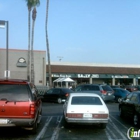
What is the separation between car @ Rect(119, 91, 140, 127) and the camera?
12.2 meters

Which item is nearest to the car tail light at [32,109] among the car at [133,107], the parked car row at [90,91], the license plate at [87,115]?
the license plate at [87,115]

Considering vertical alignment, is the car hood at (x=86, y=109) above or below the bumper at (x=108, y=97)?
above

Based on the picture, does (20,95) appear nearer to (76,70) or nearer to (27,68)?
(27,68)

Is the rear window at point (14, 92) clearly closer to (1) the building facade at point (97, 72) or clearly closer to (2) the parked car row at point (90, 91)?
(2) the parked car row at point (90, 91)

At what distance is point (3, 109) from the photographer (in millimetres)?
9414

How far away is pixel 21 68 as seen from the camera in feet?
140

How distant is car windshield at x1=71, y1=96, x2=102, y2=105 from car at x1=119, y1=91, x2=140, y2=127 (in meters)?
1.65

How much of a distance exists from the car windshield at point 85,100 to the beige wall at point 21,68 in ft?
101

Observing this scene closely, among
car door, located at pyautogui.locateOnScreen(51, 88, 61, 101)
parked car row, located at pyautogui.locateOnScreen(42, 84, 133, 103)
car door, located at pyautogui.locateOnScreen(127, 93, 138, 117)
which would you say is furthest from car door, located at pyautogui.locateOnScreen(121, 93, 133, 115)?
car door, located at pyautogui.locateOnScreen(51, 88, 61, 101)

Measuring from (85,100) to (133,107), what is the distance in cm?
233

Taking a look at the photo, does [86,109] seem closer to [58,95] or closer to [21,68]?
[58,95]

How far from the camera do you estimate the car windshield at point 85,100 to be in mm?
11688

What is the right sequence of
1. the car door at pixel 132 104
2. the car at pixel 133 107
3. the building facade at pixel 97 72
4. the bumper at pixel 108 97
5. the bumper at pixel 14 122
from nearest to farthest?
the bumper at pixel 14 122
the car at pixel 133 107
the car door at pixel 132 104
the bumper at pixel 108 97
the building facade at pixel 97 72

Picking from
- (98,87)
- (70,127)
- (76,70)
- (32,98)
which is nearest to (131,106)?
(70,127)
